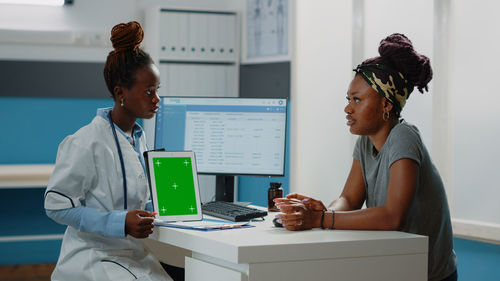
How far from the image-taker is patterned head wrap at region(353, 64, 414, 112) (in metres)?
1.89

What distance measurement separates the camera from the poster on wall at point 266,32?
3.71 meters

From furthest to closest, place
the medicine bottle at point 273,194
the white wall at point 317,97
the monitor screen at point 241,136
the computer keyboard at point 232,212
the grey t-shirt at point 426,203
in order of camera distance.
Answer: the white wall at point 317,97
the monitor screen at point 241,136
the medicine bottle at point 273,194
the computer keyboard at point 232,212
the grey t-shirt at point 426,203

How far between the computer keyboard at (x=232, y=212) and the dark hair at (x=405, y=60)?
60 centimetres

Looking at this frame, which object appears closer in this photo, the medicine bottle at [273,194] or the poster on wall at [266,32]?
the medicine bottle at [273,194]

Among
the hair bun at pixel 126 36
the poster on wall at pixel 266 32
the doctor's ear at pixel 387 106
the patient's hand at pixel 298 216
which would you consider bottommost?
the patient's hand at pixel 298 216

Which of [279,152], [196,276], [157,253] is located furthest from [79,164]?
[279,152]

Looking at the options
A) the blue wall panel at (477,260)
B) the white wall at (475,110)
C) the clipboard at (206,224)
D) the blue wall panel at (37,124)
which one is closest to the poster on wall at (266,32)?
the blue wall panel at (37,124)

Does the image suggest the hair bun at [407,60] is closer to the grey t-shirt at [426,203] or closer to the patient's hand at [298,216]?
the grey t-shirt at [426,203]

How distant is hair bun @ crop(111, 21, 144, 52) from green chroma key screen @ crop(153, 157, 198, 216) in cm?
36

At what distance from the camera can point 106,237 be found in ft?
5.99

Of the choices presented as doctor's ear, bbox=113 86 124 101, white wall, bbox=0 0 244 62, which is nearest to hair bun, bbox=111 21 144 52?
doctor's ear, bbox=113 86 124 101

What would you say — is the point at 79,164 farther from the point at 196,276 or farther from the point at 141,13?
the point at 141,13

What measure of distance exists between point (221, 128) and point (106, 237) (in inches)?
32.0

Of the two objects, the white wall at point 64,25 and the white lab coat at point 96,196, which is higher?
the white wall at point 64,25
